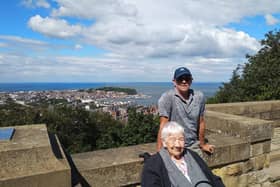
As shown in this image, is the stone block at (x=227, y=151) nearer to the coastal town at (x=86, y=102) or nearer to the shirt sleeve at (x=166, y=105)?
the shirt sleeve at (x=166, y=105)

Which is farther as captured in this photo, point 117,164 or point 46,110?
point 46,110

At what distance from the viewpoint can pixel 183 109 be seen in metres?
3.08

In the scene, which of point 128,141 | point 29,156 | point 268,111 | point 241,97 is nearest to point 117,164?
point 29,156

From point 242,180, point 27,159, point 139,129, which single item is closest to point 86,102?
point 139,129

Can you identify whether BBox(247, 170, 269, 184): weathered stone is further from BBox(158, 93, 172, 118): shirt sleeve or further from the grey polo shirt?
BBox(158, 93, 172, 118): shirt sleeve

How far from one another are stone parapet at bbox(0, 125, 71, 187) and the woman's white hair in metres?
0.91

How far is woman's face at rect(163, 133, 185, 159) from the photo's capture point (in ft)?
9.11

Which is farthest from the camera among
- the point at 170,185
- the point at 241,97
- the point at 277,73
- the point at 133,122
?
the point at 277,73

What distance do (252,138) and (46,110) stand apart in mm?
13294

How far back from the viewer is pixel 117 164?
9.53ft

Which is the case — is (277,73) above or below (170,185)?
above

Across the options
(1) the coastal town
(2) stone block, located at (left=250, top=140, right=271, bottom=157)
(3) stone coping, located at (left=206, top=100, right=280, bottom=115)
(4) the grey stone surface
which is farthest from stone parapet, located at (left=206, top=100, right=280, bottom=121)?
(4) the grey stone surface

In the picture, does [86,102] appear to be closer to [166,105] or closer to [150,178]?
[166,105]

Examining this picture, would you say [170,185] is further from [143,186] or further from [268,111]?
[268,111]
